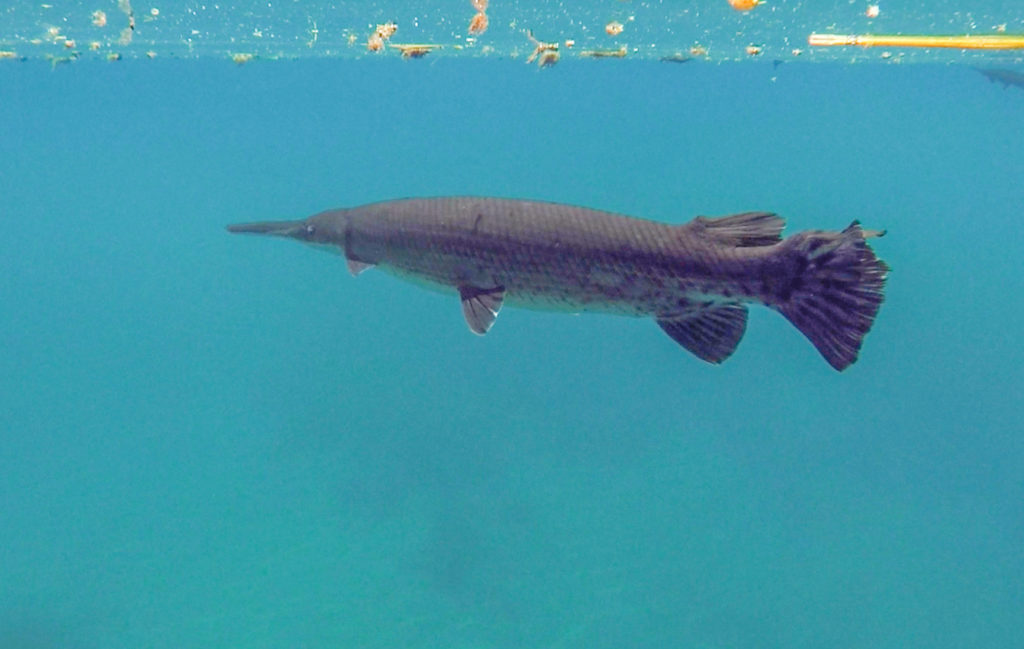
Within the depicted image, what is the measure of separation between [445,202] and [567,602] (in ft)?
24.5

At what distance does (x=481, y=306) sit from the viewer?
13.7 feet

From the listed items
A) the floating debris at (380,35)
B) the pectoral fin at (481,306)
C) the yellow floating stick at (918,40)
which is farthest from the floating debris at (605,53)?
the pectoral fin at (481,306)

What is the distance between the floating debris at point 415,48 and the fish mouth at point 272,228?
8.03 meters

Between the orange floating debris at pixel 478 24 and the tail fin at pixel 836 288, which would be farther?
the orange floating debris at pixel 478 24

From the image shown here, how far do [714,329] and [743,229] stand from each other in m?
0.53

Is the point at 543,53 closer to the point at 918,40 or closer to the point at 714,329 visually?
the point at 918,40

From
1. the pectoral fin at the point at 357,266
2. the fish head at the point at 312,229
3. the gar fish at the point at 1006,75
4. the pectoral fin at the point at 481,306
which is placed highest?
the gar fish at the point at 1006,75

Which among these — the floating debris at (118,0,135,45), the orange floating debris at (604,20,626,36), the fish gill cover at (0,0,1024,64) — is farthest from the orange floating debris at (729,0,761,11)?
the floating debris at (118,0,135,45)

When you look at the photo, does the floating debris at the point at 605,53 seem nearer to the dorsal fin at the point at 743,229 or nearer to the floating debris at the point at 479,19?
the floating debris at the point at 479,19

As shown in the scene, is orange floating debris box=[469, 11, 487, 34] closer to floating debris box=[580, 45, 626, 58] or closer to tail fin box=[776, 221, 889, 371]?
floating debris box=[580, 45, 626, 58]

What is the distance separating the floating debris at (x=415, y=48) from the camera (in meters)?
12.5

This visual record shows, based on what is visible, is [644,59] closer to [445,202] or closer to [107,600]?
[445,202]

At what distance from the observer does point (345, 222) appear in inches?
198

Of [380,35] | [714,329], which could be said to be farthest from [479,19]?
[714,329]
